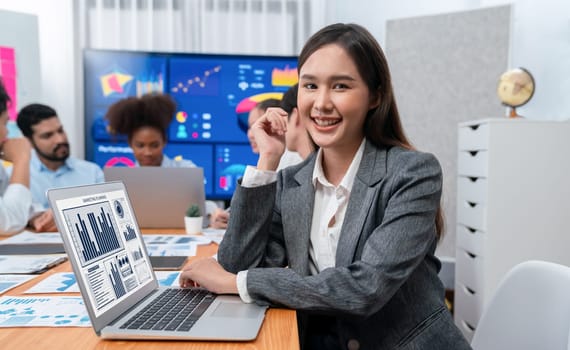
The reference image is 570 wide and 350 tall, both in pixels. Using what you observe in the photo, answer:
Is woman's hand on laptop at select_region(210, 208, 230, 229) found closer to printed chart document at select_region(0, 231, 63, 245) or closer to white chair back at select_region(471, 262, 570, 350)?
printed chart document at select_region(0, 231, 63, 245)

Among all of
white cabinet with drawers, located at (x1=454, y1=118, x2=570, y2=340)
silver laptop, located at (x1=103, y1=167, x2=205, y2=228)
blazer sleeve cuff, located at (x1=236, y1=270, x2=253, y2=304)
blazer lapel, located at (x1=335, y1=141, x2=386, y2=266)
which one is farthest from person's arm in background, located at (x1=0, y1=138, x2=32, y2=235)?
white cabinet with drawers, located at (x1=454, y1=118, x2=570, y2=340)

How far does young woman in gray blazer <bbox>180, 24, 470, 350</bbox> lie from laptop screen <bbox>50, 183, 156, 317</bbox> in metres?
0.14

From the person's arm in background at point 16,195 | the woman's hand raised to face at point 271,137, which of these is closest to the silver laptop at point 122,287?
the woman's hand raised to face at point 271,137

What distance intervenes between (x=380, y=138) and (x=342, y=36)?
26 cm

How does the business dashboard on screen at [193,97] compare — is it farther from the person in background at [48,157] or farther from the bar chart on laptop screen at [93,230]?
the bar chart on laptop screen at [93,230]

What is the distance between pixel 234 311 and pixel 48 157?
101 inches

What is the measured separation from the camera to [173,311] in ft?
3.03

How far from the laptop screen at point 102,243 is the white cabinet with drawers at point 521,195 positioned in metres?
1.74

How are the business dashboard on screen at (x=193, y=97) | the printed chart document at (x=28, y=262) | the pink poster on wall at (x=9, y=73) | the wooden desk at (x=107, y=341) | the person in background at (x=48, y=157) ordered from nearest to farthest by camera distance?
the wooden desk at (x=107, y=341) < the printed chart document at (x=28, y=262) < the person in background at (x=48, y=157) < the pink poster on wall at (x=9, y=73) < the business dashboard on screen at (x=193, y=97)

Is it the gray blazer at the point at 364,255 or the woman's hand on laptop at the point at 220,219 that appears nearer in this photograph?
the gray blazer at the point at 364,255

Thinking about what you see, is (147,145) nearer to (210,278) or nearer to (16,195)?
(16,195)

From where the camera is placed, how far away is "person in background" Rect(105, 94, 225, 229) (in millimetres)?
3166

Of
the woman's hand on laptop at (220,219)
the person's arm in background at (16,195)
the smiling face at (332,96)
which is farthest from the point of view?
the woman's hand on laptop at (220,219)

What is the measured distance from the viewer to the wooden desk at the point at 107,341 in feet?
2.57
